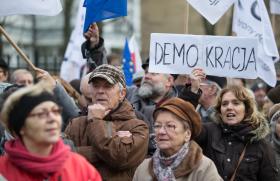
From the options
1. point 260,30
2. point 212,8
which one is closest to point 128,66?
point 260,30

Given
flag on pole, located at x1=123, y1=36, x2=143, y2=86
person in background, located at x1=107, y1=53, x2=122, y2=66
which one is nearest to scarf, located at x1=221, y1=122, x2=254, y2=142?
flag on pole, located at x1=123, y1=36, x2=143, y2=86

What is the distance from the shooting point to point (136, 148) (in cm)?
537

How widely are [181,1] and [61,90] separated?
31689mm

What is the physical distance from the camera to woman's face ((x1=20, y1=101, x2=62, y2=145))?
164 inches

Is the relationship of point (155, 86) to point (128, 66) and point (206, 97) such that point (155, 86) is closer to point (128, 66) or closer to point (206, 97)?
point (206, 97)

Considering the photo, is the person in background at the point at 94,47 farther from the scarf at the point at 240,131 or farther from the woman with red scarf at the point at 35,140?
the woman with red scarf at the point at 35,140

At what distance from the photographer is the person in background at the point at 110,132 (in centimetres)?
527

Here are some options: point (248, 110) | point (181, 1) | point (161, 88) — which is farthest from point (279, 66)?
point (181, 1)

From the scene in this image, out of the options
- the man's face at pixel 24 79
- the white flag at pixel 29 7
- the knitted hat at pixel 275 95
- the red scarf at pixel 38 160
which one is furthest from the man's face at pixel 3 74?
the red scarf at pixel 38 160

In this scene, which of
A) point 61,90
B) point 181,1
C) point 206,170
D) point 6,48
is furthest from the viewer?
point 181,1

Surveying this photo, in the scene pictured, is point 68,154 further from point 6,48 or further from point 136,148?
point 6,48

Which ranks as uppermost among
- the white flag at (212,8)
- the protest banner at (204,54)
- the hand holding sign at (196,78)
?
the white flag at (212,8)

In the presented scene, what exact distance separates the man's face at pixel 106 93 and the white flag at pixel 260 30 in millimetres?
3295

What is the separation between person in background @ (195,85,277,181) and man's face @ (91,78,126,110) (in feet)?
2.89
